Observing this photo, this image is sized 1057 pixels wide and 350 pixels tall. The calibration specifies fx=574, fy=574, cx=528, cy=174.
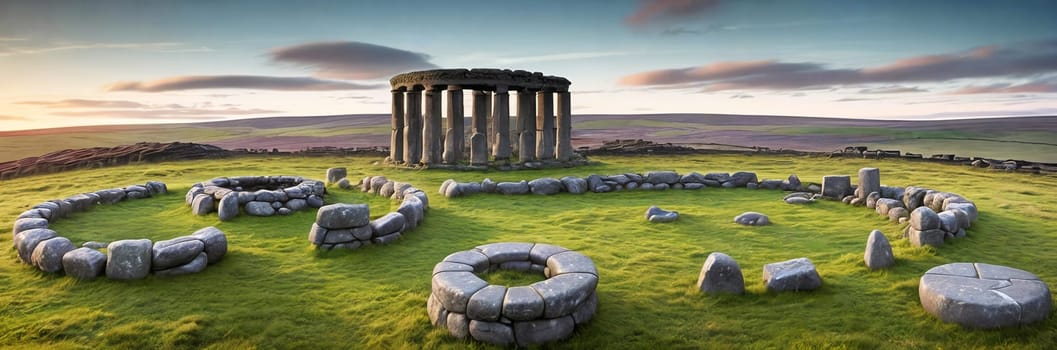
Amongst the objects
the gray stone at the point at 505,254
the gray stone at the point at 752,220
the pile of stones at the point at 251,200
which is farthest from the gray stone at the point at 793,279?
the pile of stones at the point at 251,200

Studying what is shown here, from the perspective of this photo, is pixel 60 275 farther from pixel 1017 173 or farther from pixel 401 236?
pixel 1017 173

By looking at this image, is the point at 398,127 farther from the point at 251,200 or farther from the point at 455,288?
the point at 455,288

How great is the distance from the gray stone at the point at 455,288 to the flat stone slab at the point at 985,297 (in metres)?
5.05

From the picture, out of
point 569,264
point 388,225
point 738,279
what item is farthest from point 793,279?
point 388,225

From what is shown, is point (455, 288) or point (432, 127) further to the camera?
point (432, 127)

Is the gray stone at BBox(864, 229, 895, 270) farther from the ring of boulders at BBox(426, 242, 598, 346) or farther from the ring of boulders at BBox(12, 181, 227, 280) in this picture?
the ring of boulders at BBox(12, 181, 227, 280)

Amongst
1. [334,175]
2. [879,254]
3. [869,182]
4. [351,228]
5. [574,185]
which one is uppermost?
[869,182]

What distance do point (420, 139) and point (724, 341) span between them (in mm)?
21225

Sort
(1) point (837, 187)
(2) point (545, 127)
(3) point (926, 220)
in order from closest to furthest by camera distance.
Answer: (3) point (926, 220)
(1) point (837, 187)
(2) point (545, 127)

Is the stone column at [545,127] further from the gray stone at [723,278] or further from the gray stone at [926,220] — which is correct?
the gray stone at [723,278]

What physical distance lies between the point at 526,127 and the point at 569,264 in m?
19.4

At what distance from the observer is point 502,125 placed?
2559cm

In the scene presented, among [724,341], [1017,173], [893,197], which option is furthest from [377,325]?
[1017,173]

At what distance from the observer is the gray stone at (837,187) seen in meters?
14.9
